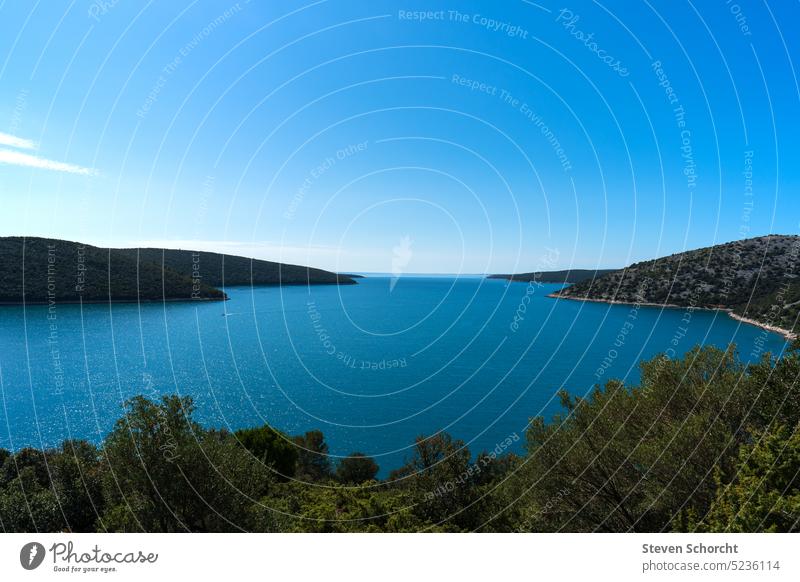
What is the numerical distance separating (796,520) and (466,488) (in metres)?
14.9

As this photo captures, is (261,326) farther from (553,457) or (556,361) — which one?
(553,457)

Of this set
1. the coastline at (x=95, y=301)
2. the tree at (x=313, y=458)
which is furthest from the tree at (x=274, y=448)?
the coastline at (x=95, y=301)

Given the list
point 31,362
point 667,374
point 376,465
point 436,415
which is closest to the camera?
point 667,374

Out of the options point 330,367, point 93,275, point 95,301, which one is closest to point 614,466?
point 330,367

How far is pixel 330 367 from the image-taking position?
75562mm

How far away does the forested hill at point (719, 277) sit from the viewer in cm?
10681

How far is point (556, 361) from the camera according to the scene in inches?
3194

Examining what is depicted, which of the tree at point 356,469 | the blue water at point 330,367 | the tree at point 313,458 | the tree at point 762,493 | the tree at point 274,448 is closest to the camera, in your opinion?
the tree at point 762,493

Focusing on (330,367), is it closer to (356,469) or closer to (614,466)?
(356,469)

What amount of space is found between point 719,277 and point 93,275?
580ft

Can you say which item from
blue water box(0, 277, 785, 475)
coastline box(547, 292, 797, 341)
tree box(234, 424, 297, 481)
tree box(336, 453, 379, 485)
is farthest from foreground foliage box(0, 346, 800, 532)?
coastline box(547, 292, 797, 341)

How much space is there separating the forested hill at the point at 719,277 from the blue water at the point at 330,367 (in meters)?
7.43

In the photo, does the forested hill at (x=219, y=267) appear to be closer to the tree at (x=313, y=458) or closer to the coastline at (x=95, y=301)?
the coastline at (x=95, y=301)

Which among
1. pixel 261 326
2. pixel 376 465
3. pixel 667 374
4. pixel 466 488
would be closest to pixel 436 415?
pixel 376 465
